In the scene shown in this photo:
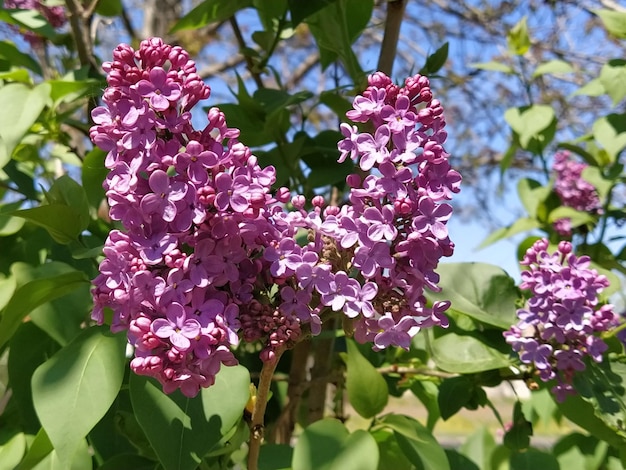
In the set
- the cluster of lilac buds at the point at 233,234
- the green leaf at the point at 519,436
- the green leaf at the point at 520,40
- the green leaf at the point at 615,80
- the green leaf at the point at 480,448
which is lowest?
the green leaf at the point at 480,448

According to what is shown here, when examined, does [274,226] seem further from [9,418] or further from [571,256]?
[9,418]

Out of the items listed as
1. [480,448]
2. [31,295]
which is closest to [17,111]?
[31,295]

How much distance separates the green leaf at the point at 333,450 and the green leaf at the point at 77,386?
0.16 meters

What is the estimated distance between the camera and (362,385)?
686 millimetres

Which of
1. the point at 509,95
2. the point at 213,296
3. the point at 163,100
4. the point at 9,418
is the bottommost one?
the point at 9,418

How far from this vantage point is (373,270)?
1.37ft

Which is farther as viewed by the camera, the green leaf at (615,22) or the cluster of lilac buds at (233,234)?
the green leaf at (615,22)

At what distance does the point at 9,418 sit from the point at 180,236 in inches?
21.7

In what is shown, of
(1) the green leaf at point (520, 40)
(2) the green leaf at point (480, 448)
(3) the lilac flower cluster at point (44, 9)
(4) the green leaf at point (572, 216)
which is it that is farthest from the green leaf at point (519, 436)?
(3) the lilac flower cluster at point (44, 9)

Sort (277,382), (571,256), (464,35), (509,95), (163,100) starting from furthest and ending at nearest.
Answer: (509,95), (464,35), (277,382), (571,256), (163,100)

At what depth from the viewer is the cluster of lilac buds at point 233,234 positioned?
40 cm

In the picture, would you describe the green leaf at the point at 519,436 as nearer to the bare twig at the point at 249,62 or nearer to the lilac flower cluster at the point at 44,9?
the bare twig at the point at 249,62

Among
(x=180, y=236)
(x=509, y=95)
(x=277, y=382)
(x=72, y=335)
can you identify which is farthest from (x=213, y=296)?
(x=509, y=95)

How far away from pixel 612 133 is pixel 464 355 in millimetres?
496
